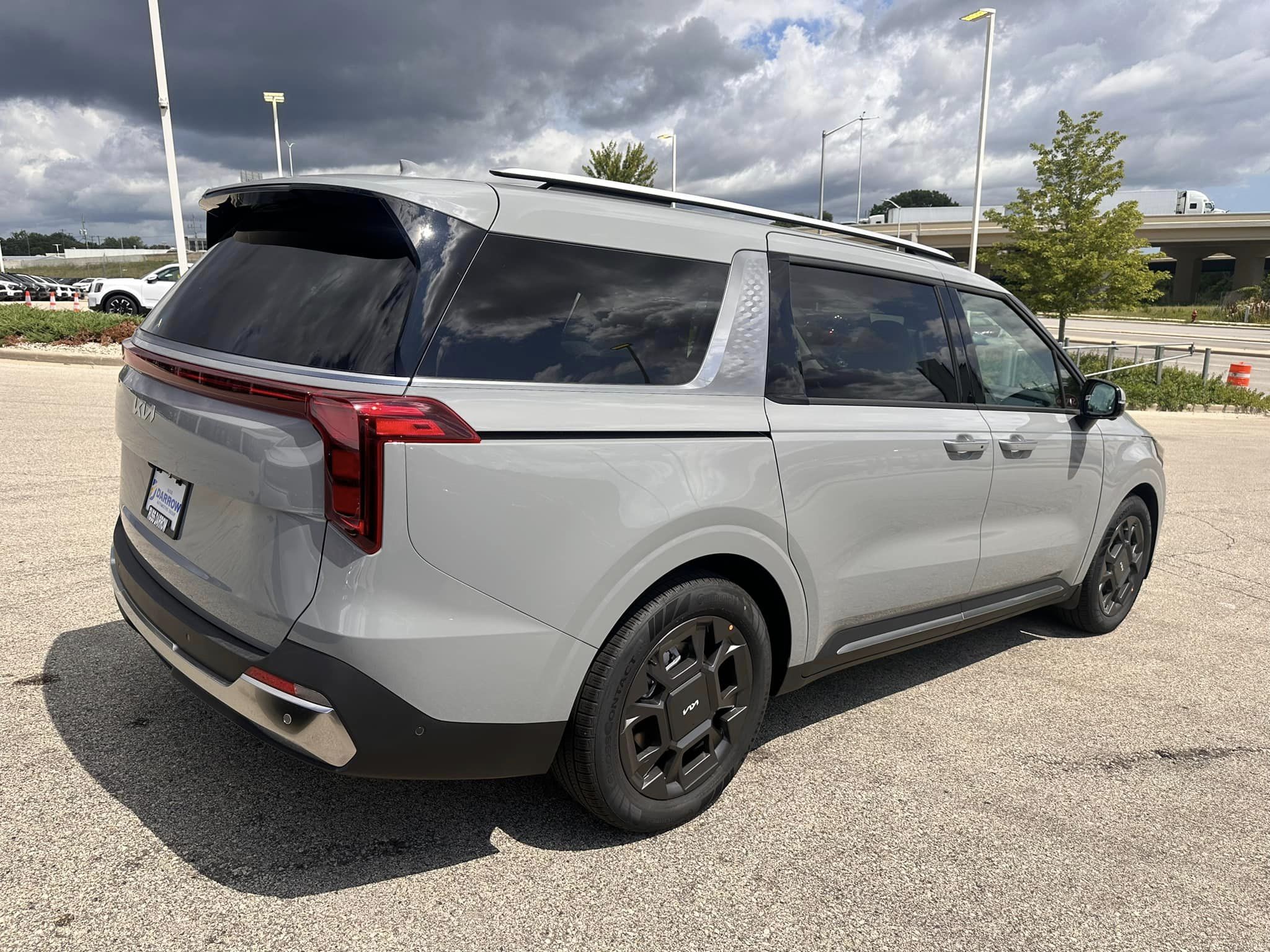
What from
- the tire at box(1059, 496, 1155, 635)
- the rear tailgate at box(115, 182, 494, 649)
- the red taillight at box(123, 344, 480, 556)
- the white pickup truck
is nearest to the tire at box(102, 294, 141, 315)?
the white pickup truck

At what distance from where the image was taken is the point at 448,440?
7.16ft

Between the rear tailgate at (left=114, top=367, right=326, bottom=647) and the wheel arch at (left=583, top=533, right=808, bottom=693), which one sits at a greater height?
the rear tailgate at (left=114, top=367, right=326, bottom=647)

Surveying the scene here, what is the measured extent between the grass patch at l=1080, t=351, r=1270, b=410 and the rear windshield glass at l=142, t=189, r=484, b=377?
17520 millimetres

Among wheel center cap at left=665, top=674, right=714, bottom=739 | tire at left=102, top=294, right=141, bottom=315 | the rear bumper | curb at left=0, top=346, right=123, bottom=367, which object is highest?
tire at left=102, top=294, right=141, bottom=315

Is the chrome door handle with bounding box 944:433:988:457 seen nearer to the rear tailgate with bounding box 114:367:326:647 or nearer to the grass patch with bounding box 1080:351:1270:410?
the rear tailgate with bounding box 114:367:326:647

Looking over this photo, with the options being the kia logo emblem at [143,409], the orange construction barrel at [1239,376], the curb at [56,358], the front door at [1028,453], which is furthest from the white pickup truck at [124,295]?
the orange construction barrel at [1239,376]

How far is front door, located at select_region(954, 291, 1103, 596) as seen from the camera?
3.84m

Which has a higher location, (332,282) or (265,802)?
(332,282)

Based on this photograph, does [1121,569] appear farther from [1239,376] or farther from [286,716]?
[1239,376]

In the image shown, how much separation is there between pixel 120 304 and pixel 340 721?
77.8ft

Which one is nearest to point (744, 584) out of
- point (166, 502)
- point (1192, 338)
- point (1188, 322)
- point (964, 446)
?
point (964, 446)

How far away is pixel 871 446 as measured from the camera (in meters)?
3.19

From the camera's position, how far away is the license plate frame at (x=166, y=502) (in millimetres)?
2570

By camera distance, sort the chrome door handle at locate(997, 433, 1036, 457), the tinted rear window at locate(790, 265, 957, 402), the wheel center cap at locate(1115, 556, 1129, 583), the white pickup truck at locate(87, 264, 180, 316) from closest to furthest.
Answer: the tinted rear window at locate(790, 265, 957, 402), the chrome door handle at locate(997, 433, 1036, 457), the wheel center cap at locate(1115, 556, 1129, 583), the white pickup truck at locate(87, 264, 180, 316)
